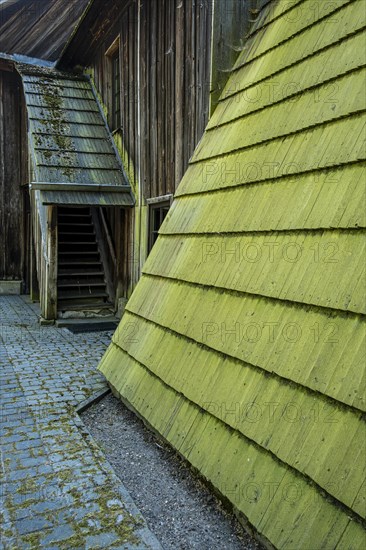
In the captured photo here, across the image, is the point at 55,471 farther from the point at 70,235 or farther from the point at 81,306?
the point at 70,235

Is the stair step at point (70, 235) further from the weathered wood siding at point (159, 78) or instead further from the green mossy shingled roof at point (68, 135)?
the weathered wood siding at point (159, 78)

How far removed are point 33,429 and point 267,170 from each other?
3.04m

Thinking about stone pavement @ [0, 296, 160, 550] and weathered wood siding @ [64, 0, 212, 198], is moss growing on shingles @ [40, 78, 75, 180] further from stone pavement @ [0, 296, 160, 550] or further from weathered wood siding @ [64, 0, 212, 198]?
stone pavement @ [0, 296, 160, 550]

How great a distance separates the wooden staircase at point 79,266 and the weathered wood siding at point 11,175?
2.51 meters

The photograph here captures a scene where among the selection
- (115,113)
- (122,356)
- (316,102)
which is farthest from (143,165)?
(316,102)

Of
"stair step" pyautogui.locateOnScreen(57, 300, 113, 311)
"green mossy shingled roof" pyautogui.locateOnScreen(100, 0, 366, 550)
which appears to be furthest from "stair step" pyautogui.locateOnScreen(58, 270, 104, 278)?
"green mossy shingled roof" pyautogui.locateOnScreen(100, 0, 366, 550)

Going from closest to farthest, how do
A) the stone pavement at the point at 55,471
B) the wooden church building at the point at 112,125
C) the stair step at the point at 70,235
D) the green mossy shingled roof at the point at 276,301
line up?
the green mossy shingled roof at the point at 276,301 → the stone pavement at the point at 55,471 → the wooden church building at the point at 112,125 → the stair step at the point at 70,235

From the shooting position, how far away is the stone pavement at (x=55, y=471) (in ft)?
8.41

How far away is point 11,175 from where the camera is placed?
40.9ft

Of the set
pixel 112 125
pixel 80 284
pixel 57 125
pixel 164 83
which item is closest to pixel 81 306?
pixel 80 284

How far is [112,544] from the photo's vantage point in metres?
2.48

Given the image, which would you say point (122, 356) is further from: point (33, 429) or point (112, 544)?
point (112, 544)

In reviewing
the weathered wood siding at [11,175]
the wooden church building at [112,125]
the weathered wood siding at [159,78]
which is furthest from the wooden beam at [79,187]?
the weathered wood siding at [11,175]

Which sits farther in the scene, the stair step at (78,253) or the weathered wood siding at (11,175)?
the weathered wood siding at (11,175)
